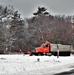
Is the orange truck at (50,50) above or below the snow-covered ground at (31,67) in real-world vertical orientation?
above

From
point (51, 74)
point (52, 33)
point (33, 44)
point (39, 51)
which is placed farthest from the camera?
point (33, 44)

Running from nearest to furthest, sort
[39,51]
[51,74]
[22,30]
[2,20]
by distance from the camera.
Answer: [51,74] → [2,20] → [39,51] → [22,30]

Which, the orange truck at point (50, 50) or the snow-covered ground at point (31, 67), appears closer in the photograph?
the snow-covered ground at point (31, 67)

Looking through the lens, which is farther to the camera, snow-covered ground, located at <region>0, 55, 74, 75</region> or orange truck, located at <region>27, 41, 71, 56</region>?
orange truck, located at <region>27, 41, 71, 56</region>

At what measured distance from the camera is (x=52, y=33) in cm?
8838

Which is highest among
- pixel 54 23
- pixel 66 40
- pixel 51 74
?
pixel 54 23

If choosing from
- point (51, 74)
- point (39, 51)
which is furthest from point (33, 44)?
point (51, 74)

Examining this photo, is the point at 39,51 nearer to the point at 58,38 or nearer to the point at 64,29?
the point at 58,38

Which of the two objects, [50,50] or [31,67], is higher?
[50,50]

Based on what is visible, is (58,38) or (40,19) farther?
(40,19)

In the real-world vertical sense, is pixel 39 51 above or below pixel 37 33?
below

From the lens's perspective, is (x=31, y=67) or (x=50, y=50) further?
(x=50, y=50)

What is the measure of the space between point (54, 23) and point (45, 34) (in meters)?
11.0

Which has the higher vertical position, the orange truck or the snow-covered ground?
the orange truck
